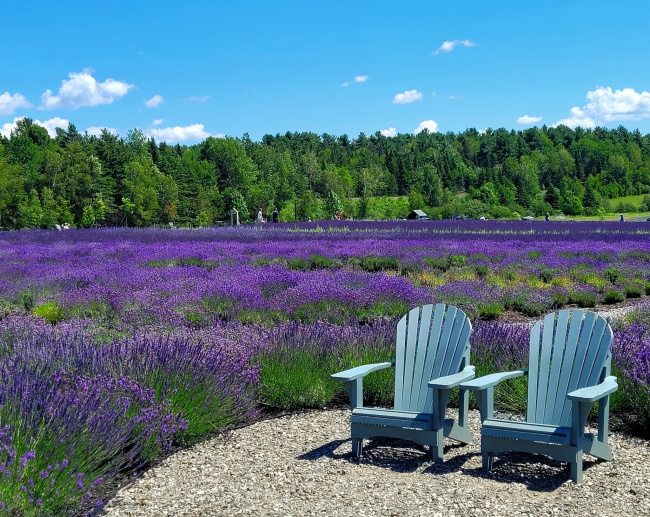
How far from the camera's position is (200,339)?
19.1ft

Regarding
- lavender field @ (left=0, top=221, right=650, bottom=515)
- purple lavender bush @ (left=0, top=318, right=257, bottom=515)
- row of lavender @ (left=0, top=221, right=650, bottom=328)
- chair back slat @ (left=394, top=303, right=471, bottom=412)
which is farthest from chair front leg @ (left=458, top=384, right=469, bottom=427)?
row of lavender @ (left=0, top=221, right=650, bottom=328)

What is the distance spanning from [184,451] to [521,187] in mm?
89370

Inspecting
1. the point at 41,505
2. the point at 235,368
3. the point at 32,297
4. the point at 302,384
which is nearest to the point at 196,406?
the point at 235,368

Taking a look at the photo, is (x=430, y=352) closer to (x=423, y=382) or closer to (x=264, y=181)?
(x=423, y=382)

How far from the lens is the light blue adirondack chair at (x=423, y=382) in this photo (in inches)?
151

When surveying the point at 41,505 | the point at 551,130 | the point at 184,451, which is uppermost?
the point at 551,130

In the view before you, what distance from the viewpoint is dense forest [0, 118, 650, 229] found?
2200 inches

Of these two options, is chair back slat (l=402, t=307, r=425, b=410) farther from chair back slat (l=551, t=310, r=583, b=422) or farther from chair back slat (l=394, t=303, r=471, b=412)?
chair back slat (l=551, t=310, r=583, b=422)

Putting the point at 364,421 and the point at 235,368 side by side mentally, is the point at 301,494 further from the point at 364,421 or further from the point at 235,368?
the point at 235,368


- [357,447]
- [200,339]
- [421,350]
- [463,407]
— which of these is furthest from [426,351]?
[200,339]

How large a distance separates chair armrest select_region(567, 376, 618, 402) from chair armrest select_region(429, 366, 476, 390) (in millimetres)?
635

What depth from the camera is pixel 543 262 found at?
14.4 meters

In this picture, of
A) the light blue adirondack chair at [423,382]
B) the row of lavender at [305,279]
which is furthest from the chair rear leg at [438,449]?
the row of lavender at [305,279]

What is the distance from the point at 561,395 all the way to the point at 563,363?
0.20 metres
